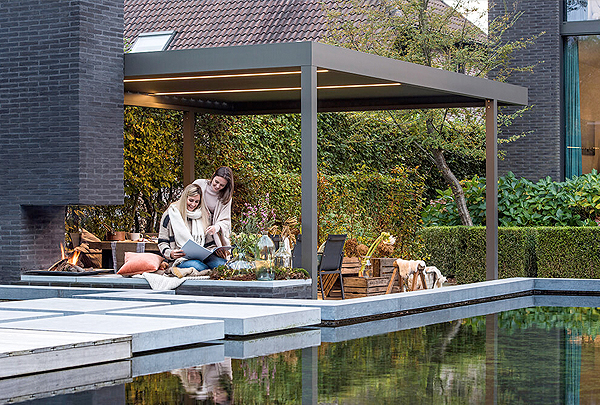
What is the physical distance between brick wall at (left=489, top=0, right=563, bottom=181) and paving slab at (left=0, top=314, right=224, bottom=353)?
10667 millimetres

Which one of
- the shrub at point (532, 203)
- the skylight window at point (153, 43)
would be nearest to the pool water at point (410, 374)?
the skylight window at point (153, 43)

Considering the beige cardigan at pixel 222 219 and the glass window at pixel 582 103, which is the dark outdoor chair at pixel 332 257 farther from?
the glass window at pixel 582 103

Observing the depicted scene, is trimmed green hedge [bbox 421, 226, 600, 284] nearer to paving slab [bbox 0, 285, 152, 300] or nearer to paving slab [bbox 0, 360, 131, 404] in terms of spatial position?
paving slab [bbox 0, 285, 152, 300]

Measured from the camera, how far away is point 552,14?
17453mm

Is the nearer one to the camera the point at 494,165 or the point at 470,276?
the point at 494,165

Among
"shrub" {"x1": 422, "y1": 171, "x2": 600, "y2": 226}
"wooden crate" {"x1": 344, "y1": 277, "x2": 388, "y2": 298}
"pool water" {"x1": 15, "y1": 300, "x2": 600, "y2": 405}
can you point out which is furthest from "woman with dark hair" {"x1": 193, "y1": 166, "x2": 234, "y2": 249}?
"shrub" {"x1": 422, "y1": 171, "x2": 600, "y2": 226}

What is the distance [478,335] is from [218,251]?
11.1ft

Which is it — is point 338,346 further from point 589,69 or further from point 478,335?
point 589,69

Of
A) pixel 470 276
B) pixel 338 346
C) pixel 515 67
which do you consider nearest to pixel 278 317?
pixel 338 346

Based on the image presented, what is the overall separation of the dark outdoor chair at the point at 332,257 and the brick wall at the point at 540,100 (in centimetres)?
713

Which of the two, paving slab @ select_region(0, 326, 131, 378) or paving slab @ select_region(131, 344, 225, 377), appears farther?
paving slab @ select_region(131, 344, 225, 377)

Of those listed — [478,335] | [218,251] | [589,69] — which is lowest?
[478,335]

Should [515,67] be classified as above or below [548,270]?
above

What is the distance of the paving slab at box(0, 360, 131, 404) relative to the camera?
589 centimetres
